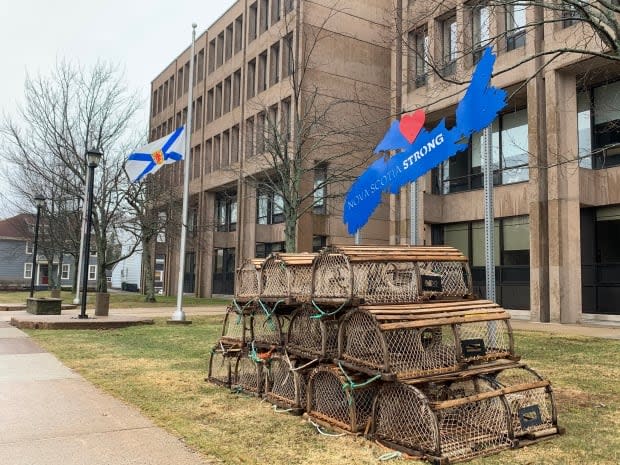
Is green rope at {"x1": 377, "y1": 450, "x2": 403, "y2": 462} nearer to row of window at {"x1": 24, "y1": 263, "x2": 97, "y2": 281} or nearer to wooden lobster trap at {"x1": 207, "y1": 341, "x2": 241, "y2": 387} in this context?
wooden lobster trap at {"x1": 207, "y1": 341, "x2": 241, "y2": 387}

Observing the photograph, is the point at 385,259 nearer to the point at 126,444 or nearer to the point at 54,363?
the point at 126,444

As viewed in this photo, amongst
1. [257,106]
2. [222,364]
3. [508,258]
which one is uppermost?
[257,106]

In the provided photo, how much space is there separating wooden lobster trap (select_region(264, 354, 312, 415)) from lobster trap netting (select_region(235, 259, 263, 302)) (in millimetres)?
1042

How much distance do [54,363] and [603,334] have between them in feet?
43.7

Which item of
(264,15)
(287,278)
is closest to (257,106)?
(264,15)

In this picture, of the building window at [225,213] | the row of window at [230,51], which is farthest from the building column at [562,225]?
the building window at [225,213]

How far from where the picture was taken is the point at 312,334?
6.14m

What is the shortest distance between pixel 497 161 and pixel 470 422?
19885 millimetres

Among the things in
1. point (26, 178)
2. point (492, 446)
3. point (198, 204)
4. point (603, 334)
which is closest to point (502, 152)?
point (603, 334)

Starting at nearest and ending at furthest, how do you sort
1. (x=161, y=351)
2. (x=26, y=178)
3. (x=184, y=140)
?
1. (x=161, y=351)
2. (x=184, y=140)
3. (x=26, y=178)

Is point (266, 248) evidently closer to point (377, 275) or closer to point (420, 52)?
point (420, 52)

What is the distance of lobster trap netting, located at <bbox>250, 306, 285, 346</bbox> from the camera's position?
6.70m

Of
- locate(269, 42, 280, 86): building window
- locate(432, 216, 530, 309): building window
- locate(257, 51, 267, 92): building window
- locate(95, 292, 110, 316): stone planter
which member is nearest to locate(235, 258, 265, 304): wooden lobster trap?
locate(95, 292, 110, 316): stone planter

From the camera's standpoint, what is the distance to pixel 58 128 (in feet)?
92.9
